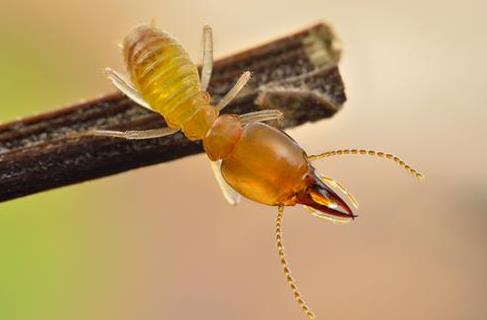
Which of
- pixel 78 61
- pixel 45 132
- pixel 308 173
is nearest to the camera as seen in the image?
pixel 45 132

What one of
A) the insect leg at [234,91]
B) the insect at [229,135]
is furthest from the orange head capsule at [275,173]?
the insect leg at [234,91]

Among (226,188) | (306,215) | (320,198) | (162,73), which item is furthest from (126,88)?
(306,215)

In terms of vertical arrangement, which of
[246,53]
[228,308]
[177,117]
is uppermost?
[246,53]

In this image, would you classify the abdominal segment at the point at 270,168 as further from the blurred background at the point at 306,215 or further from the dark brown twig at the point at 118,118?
the blurred background at the point at 306,215

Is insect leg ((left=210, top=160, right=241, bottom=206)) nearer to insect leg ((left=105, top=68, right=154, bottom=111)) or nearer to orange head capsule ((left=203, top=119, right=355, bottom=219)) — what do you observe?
orange head capsule ((left=203, top=119, right=355, bottom=219))

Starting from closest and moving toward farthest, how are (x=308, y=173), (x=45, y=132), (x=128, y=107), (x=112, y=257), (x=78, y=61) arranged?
1. (x=45, y=132)
2. (x=128, y=107)
3. (x=308, y=173)
4. (x=112, y=257)
5. (x=78, y=61)

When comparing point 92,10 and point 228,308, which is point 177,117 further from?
point 92,10

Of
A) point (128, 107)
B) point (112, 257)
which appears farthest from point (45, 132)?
point (112, 257)
